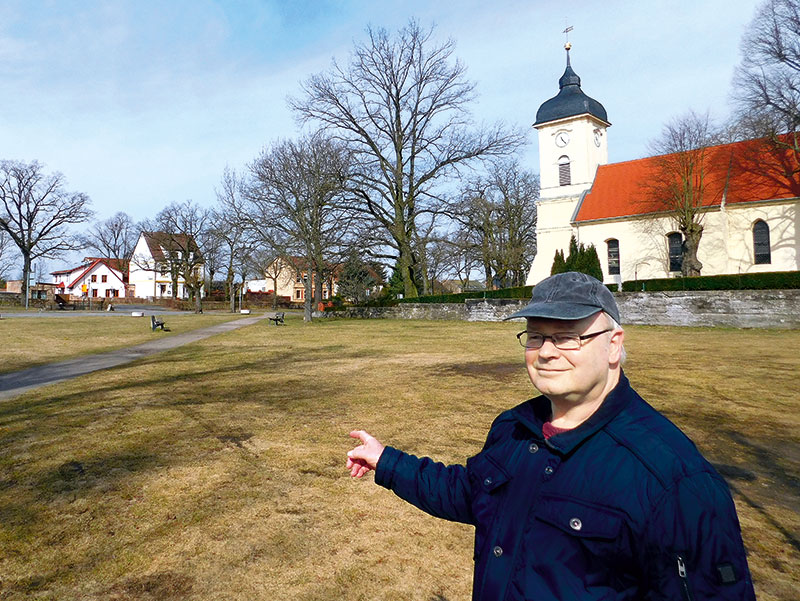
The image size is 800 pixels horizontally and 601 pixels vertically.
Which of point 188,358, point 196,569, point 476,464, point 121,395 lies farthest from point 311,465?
point 188,358

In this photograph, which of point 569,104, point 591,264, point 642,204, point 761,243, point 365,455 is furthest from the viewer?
point 569,104

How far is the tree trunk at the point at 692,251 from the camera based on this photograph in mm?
33750

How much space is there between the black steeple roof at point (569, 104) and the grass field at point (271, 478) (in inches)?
1461

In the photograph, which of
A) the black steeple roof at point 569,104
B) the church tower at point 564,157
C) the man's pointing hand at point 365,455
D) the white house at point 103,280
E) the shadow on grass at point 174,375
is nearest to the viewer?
the man's pointing hand at point 365,455

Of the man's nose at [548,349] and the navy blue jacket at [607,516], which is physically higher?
the man's nose at [548,349]

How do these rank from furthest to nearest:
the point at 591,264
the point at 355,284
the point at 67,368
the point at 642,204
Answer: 1. the point at 355,284
2. the point at 642,204
3. the point at 591,264
4. the point at 67,368

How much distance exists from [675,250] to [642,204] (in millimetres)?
4214

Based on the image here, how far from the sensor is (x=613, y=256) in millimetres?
40375

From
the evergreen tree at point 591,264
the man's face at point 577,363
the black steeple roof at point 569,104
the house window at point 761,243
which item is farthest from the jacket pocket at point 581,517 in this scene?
the black steeple roof at point 569,104

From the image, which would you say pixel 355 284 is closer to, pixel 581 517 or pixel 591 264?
pixel 591 264

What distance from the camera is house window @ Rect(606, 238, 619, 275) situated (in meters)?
40.1

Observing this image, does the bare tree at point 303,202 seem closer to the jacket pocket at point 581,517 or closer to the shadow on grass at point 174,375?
the shadow on grass at point 174,375

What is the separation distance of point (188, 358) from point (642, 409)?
13256mm

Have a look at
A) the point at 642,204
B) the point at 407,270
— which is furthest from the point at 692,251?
the point at 407,270
